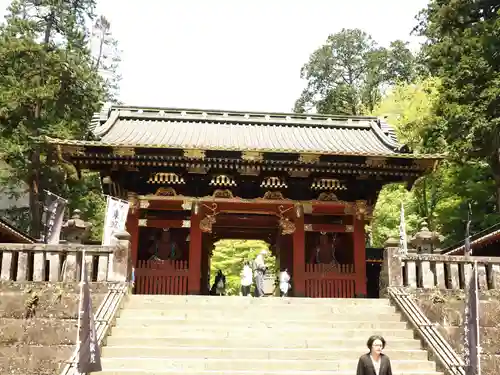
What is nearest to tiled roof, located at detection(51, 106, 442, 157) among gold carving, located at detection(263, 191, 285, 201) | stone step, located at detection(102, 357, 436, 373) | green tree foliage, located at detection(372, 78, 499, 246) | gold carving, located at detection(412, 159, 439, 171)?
gold carving, located at detection(412, 159, 439, 171)

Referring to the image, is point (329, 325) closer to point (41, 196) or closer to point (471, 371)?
point (471, 371)

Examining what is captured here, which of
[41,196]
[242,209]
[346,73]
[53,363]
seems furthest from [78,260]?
[346,73]

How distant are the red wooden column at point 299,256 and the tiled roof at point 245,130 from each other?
2163 mm

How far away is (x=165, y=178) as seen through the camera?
16.3 meters

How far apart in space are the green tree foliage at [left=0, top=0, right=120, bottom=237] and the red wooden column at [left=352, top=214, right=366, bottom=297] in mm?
14319

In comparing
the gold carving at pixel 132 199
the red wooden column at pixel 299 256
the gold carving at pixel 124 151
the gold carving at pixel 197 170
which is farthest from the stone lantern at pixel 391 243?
the gold carving at pixel 132 199

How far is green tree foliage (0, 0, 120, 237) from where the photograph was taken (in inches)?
1033

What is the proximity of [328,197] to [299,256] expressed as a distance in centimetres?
206

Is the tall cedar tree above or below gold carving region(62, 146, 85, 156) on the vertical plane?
above

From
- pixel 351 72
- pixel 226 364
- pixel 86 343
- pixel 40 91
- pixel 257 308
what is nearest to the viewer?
pixel 86 343

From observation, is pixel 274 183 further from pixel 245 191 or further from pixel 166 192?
pixel 166 192

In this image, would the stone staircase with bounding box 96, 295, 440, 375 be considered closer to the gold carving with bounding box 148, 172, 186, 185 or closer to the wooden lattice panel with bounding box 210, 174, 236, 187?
the wooden lattice panel with bounding box 210, 174, 236, 187

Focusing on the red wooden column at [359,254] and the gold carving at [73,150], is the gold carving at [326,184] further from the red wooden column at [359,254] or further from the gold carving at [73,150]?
the gold carving at [73,150]

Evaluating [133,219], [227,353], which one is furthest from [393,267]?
[133,219]
